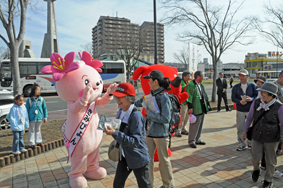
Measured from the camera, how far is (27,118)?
5.04 meters

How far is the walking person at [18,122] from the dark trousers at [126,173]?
131 inches

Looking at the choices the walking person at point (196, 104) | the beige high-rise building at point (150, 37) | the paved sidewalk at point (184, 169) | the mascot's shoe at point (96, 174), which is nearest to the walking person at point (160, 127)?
the paved sidewalk at point (184, 169)

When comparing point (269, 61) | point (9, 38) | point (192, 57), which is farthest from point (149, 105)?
point (269, 61)

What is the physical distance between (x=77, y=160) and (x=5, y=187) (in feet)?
4.54

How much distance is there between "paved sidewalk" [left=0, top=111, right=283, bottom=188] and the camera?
11.8 ft

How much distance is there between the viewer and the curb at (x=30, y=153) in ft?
14.8

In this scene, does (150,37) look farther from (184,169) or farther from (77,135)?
(77,135)

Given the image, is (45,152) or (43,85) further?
(43,85)

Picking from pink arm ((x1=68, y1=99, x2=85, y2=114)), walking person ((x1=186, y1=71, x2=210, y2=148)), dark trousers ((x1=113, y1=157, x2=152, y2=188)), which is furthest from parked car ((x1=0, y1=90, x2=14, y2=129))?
dark trousers ((x1=113, y1=157, x2=152, y2=188))

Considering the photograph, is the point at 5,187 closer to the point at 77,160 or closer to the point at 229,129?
the point at 77,160

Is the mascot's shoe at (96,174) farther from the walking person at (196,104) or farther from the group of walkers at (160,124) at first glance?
the walking person at (196,104)

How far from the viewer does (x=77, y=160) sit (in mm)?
3436

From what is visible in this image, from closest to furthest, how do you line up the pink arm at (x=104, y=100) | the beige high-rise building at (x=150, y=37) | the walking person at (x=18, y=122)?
the pink arm at (x=104, y=100) → the walking person at (x=18, y=122) → the beige high-rise building at (x=150, y=37)

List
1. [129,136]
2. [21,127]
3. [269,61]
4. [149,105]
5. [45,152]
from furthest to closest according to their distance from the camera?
[269,61], [45,152], [21,127], [149,105], [129,136]
